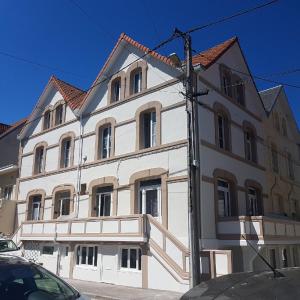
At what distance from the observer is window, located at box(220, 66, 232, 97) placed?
64.3ft

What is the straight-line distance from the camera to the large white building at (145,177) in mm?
15328

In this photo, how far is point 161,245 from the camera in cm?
1462

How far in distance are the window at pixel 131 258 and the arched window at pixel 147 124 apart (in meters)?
4.80

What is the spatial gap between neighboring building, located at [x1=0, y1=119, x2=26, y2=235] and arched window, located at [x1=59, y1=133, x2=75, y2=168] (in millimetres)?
4941

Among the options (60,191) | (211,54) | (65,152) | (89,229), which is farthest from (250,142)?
(60,191)

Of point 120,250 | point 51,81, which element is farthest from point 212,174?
point 51,81

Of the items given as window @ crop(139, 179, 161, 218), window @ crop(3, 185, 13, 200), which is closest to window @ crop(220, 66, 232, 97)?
window @ crop(139, 179, 161, 218)

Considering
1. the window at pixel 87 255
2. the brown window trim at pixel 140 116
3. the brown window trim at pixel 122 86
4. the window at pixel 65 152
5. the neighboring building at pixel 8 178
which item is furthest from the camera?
the neighboring building at pixel 8 178

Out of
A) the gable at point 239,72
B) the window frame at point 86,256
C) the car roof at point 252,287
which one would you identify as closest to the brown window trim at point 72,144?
the window frame at point 86,256

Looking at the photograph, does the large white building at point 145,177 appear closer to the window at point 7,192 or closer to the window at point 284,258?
the window at point 284,258

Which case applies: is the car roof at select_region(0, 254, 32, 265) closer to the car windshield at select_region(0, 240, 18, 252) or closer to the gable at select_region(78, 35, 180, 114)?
the gable at select_region(78, 35, 180, 114)

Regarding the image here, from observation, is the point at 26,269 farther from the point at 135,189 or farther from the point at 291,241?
the point at 291,241

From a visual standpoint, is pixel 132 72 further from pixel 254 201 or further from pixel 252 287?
pixel 252 287

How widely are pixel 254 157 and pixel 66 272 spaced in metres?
11.8
